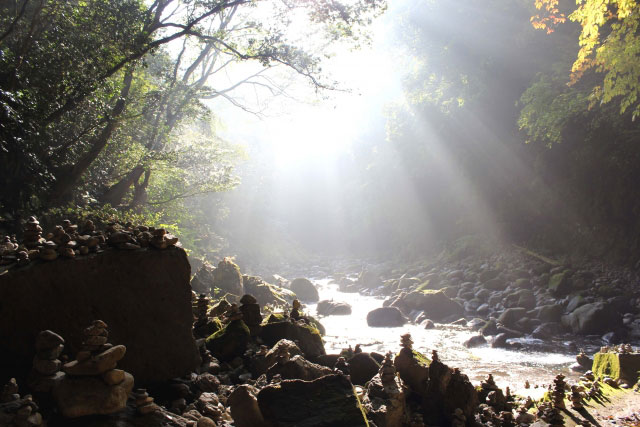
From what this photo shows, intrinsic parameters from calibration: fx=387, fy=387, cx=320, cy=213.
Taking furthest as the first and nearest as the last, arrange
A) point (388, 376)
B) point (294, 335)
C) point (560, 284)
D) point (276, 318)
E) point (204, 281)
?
point (204, 281)
point (560, 284)
point (276, 318)
point (294, 335)
point (388, 376)

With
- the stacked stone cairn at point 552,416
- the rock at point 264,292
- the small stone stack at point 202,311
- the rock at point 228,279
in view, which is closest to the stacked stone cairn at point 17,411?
the small stone stack at point 202,311

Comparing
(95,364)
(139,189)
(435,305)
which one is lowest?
(435,305)

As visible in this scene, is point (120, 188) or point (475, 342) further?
point (120, 188)

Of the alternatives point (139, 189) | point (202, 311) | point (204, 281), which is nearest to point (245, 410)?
point (202, 311)

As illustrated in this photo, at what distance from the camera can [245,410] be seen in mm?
2721

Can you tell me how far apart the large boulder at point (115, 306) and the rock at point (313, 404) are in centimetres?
109

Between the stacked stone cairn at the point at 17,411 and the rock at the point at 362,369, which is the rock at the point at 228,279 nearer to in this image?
the rock at the point at 362,369

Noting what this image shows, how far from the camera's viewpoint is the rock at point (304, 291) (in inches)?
675

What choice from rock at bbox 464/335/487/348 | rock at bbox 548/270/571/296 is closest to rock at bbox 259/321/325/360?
rock at bbox 464/335/487/348

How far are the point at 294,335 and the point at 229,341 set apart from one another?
0.88 m

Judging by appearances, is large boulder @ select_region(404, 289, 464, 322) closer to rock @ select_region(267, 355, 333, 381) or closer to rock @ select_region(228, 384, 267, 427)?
rock @ select_region(267, 355, 333, 381)

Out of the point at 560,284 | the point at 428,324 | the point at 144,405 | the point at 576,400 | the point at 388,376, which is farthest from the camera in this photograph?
the point at 560,284

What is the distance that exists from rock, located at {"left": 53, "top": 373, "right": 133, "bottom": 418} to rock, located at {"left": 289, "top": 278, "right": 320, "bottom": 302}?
15.0 meters

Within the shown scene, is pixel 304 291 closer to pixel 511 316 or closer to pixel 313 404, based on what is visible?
pixel 511 316
